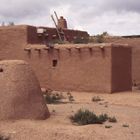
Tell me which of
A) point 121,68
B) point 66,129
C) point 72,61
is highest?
point 72,61

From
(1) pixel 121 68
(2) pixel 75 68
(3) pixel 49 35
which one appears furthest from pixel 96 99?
(3) pixel 49 35

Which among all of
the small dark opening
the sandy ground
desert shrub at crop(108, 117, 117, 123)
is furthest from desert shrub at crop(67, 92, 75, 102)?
desert shrub at crop(108, 117, 117, 123)

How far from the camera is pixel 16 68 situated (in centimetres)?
1358

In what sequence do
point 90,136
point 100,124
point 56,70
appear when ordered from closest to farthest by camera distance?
point 90,136 → point 100,124 → point 56,70

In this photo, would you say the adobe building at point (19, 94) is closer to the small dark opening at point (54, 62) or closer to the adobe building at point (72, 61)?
the adobe building at point (72, 61)

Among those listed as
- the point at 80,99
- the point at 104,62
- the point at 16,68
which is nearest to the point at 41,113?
the point at 16,68

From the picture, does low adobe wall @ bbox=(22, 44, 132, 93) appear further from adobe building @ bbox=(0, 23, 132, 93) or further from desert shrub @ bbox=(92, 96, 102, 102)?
desert shrub @ bbox=(92, 96, 102, 102)

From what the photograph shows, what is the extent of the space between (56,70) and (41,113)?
10.8 m

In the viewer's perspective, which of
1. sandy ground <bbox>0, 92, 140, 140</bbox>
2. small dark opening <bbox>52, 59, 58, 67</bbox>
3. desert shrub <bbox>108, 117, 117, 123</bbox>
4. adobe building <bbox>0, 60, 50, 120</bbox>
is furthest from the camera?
small dark opening <bbox>52, 59, 58, 67</bbox>

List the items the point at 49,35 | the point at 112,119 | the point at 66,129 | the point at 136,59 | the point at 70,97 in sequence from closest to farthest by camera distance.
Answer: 1. the point at 66,129
2. the point at 112,119
3. the point at 70,97
4. the point at 49,35
5. the point at 136,59

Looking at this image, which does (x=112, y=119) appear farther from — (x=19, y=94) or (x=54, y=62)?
(x=54, y=62)

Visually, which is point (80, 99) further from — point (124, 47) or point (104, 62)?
A: point (124, 47)

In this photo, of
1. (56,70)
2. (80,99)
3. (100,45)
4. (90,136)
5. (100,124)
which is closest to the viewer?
(90,136)

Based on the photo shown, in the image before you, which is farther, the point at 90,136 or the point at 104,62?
the point at 104,62
